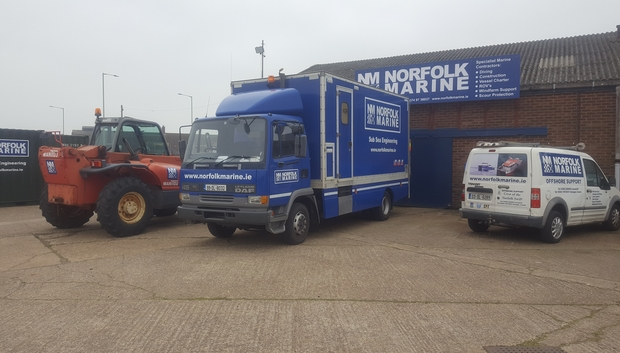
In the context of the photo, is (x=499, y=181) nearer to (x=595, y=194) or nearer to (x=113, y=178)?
(x=595, y=194)

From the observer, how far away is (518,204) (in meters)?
9.65

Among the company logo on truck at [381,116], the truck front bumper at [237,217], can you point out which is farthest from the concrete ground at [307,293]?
the company logo on truck at [381,116]

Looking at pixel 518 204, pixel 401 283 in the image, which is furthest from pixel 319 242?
pixel 518 204

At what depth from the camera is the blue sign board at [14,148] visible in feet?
52.7

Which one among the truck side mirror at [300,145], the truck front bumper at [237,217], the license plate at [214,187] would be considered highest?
the truck side mirror at [300,145]

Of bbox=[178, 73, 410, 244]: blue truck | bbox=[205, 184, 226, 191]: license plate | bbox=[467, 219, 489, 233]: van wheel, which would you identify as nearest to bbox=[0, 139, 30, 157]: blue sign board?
bbox=[178, 73, 410, 244]: blue truck

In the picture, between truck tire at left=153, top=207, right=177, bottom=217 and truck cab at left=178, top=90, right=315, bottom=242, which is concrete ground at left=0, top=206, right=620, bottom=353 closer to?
truck cab at left=178, top=90, right=315, bottom=242

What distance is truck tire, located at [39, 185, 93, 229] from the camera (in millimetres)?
10828

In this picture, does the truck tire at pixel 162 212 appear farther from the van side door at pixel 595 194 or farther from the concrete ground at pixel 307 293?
the van side door at pixel 595 194

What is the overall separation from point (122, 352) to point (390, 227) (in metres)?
8.33

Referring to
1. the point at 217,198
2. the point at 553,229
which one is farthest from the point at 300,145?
the point at 553,229

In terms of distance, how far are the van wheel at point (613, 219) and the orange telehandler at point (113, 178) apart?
10.1 metres

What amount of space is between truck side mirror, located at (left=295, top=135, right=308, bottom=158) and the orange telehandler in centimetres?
370

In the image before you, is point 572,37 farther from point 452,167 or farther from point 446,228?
point 446,228
